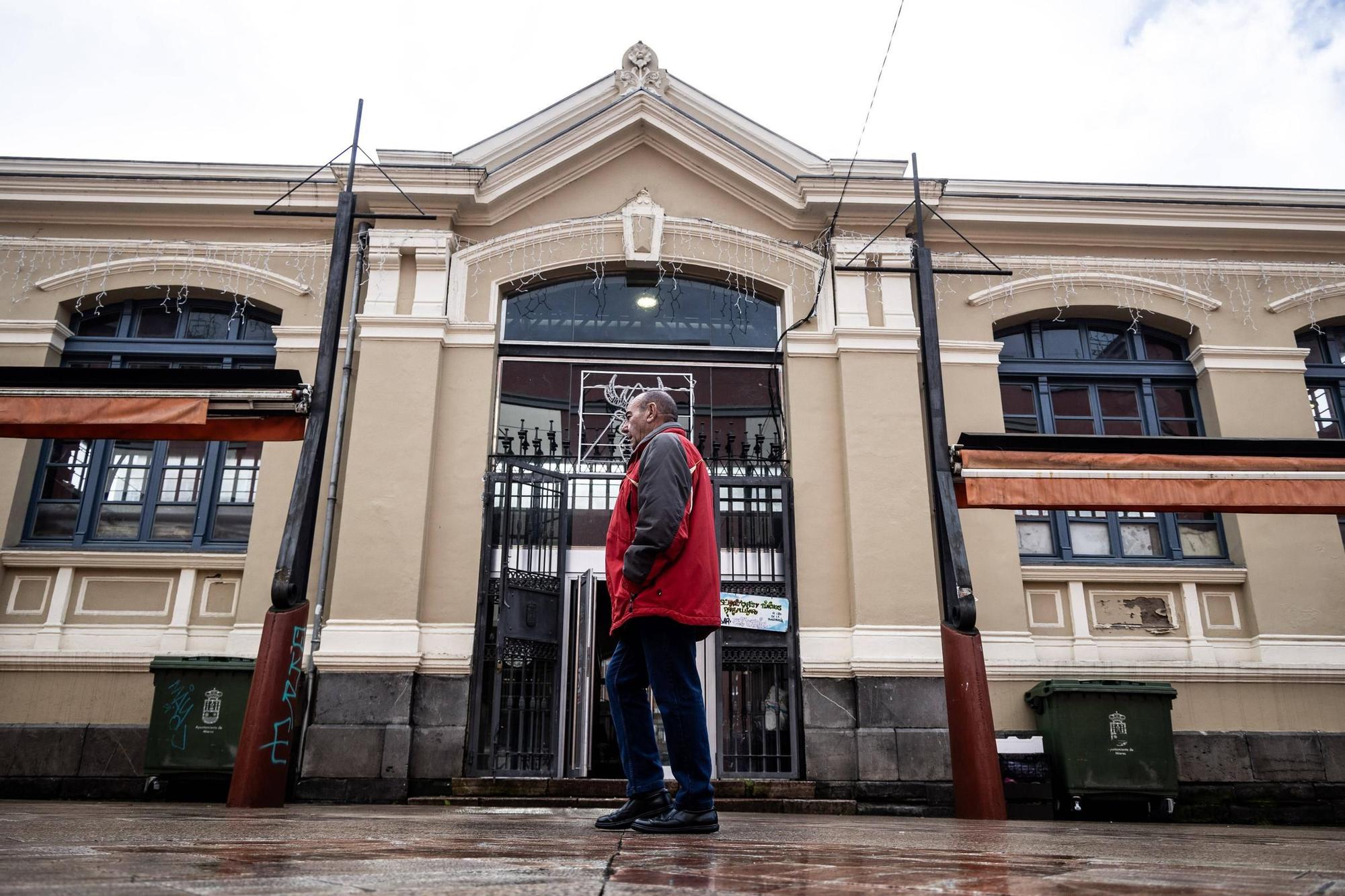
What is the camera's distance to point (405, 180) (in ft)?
31.4

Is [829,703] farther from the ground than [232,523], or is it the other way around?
[232,523]

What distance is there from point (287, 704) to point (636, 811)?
3.71 m

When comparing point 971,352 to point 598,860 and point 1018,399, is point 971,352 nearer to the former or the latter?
point 1018,399

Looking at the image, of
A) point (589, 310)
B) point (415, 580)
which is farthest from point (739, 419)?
point (415, 580)

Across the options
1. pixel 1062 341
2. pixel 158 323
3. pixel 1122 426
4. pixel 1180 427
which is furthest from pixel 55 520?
pixel 1180 427

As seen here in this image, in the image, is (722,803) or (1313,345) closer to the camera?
(722,803)

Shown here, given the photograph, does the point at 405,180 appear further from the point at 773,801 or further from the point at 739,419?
the point at 773,801

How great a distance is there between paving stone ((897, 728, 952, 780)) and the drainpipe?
4.87m

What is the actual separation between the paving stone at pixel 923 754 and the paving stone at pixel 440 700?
3648 mm

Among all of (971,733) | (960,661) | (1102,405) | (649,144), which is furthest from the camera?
(649,144)

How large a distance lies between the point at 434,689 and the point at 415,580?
94 centimetres

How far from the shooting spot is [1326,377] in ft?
33.5

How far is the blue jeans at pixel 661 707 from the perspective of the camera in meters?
3.77

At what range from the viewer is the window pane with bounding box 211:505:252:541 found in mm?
9141
